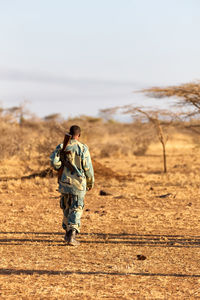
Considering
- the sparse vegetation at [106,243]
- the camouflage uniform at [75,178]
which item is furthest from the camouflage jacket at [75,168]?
the sparse vegetation at [106,243]

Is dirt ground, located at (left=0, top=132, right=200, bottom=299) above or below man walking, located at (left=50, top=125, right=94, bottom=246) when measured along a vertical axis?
below

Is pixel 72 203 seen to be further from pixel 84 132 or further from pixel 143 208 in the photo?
pixel 84 132

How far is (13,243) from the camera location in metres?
6.98

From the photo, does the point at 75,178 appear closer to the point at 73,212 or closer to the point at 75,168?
the point at 75,168

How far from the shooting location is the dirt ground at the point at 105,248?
4949 millimetres

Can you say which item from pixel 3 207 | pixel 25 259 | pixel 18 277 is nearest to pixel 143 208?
pixel 3 207

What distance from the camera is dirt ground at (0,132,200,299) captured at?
4.95 meters

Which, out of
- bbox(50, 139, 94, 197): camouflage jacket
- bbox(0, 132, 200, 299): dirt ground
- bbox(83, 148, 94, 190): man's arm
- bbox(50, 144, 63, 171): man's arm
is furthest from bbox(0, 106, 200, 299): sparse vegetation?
bbox(50, 144, 63, 171): man's arm

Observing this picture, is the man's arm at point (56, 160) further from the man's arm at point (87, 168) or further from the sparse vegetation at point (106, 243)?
the sparse vegetation at point (106, 243)

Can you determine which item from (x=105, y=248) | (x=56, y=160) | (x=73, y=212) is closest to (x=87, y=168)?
(x=56, y=160)

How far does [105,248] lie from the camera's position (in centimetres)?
672

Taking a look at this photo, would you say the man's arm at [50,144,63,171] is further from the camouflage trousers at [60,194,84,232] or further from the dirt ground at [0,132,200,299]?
the dirt ground at [0,132,200,299]

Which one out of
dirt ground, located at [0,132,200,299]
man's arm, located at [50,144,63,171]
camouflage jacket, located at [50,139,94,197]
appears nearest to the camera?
dirt ground, located at [0,132,200,299]

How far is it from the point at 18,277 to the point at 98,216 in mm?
4189
